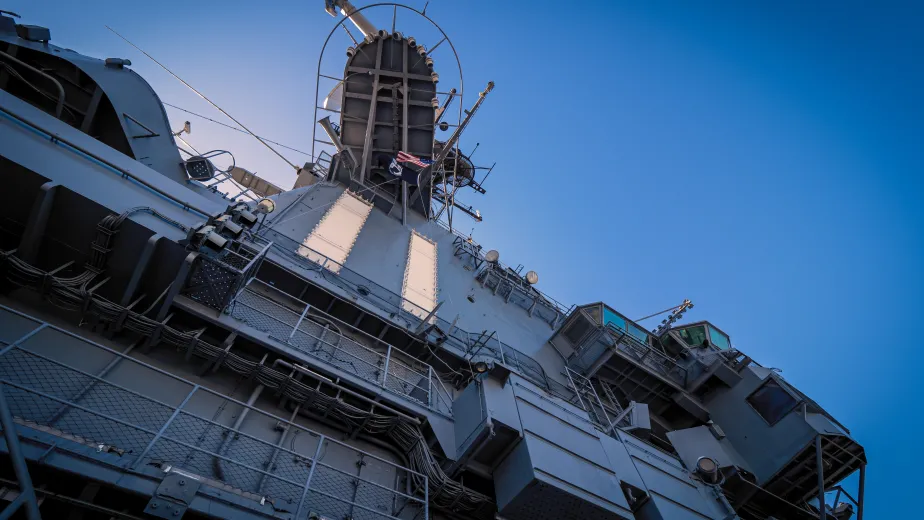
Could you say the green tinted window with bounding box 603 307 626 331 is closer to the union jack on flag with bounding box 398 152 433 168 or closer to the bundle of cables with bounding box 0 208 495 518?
the union jack on flag with bounding box 398 152 433 168

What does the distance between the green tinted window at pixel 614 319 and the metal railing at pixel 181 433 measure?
11403 mm

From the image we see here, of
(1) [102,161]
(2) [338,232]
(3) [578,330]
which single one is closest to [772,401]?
(3) [578,330]

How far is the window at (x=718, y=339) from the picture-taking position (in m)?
18.5

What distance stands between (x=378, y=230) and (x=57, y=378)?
10273mm

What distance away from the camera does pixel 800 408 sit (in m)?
14.3

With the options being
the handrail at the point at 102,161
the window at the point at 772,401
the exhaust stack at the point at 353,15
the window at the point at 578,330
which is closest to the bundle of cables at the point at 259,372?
the handrail at the point at 102,161

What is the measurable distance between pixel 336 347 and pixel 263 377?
64.7 inches

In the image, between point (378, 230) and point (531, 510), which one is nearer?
point (531, 510)

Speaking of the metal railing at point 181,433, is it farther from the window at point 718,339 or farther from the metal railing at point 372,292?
the window at point 718,339

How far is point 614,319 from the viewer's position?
17922 millimetres

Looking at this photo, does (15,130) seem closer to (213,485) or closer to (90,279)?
(90,279)

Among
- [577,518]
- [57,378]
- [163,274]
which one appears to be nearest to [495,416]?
[577,518]

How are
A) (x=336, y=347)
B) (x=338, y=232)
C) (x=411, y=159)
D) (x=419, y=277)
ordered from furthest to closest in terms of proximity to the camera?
(x=411, y=159)
(x=419, y=277)
(x=338, y=232)
(x=336, y=347)

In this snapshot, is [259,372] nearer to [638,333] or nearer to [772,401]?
[638,333]
